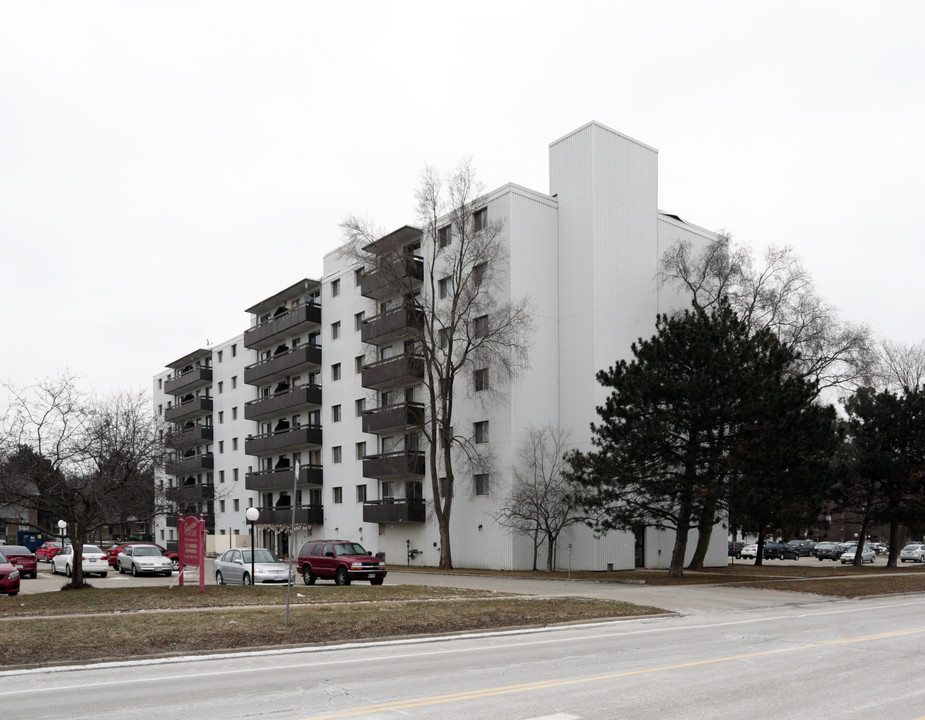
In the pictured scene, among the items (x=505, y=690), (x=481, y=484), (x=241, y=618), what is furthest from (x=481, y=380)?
(x=505, y=690)

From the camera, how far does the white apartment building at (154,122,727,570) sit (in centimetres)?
4266

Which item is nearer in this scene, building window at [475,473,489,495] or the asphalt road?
the asphalt road

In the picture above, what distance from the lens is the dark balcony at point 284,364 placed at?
195ft

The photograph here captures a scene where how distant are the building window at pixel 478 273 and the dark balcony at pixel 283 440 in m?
20.0

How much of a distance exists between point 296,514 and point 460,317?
78.0ft

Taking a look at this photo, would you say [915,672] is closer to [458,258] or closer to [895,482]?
[458,258]

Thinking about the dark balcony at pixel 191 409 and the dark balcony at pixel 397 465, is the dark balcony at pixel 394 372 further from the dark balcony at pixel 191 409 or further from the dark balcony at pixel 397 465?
the dark balcony at pixel 191 409

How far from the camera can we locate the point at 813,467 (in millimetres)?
32750

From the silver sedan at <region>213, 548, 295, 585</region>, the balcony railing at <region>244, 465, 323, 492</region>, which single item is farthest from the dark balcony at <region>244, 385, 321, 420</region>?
the silver sedan at <region>213, 548, 295, 585</region>

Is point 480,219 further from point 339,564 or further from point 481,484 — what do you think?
point 339,564

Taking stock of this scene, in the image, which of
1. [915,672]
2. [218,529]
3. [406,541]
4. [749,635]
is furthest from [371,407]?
[915,672]

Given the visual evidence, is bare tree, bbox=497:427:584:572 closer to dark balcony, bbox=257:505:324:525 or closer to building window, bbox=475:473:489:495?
building window, bbox=475:473:489:495

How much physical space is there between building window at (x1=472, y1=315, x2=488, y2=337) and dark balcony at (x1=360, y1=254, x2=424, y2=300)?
12.8 feet

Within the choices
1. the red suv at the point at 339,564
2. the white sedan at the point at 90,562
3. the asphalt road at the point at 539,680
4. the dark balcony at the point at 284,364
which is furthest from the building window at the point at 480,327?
the asphalt road at the point at 539,680
